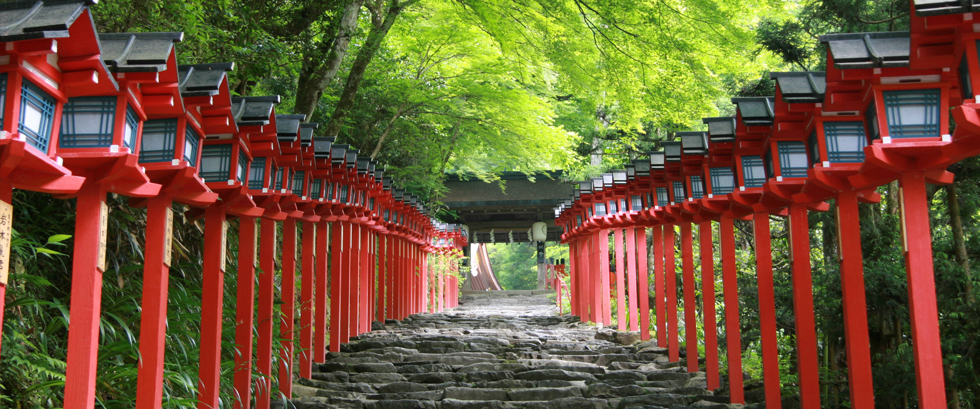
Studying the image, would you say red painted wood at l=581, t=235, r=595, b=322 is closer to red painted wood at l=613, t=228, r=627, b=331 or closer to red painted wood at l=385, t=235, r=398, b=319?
red painted wood at l=613, t=228, r=627, b=331

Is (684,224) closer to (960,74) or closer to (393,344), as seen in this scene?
(393,344)

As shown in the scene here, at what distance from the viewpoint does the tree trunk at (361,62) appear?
35.0 feet

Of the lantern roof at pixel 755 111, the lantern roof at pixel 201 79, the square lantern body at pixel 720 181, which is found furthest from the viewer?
the square lantern body at pixel 720 181

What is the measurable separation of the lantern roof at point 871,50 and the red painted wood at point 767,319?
287 cm

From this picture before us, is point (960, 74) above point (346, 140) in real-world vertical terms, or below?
below

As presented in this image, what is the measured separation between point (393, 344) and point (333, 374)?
2.07 m

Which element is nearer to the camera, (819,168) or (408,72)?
(819,168)

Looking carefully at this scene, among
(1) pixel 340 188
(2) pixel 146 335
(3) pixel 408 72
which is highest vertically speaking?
(3) pixel 408 72

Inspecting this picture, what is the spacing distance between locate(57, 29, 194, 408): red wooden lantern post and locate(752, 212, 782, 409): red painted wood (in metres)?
5.24

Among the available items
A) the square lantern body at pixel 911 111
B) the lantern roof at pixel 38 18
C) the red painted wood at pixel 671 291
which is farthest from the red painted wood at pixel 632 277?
the lantern roof at pixel 38 18

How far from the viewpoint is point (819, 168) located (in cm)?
514

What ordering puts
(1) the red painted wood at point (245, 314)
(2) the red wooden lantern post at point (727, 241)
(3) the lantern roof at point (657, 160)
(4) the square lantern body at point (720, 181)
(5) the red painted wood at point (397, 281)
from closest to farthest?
(1) the red painted wood at point (245, 314) < (2) the red wooden lantern post at point (727, 241) < (4) the square lantern body at point (720, 181) < (3) the lantern roof at point (657, 160) < (5) the red painted wood at point (397, 281)

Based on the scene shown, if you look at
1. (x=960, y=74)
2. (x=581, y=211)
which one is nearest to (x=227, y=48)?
(x=960, y=74)

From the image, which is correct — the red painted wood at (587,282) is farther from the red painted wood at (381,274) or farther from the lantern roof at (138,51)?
the lantern roof at (138,51)
